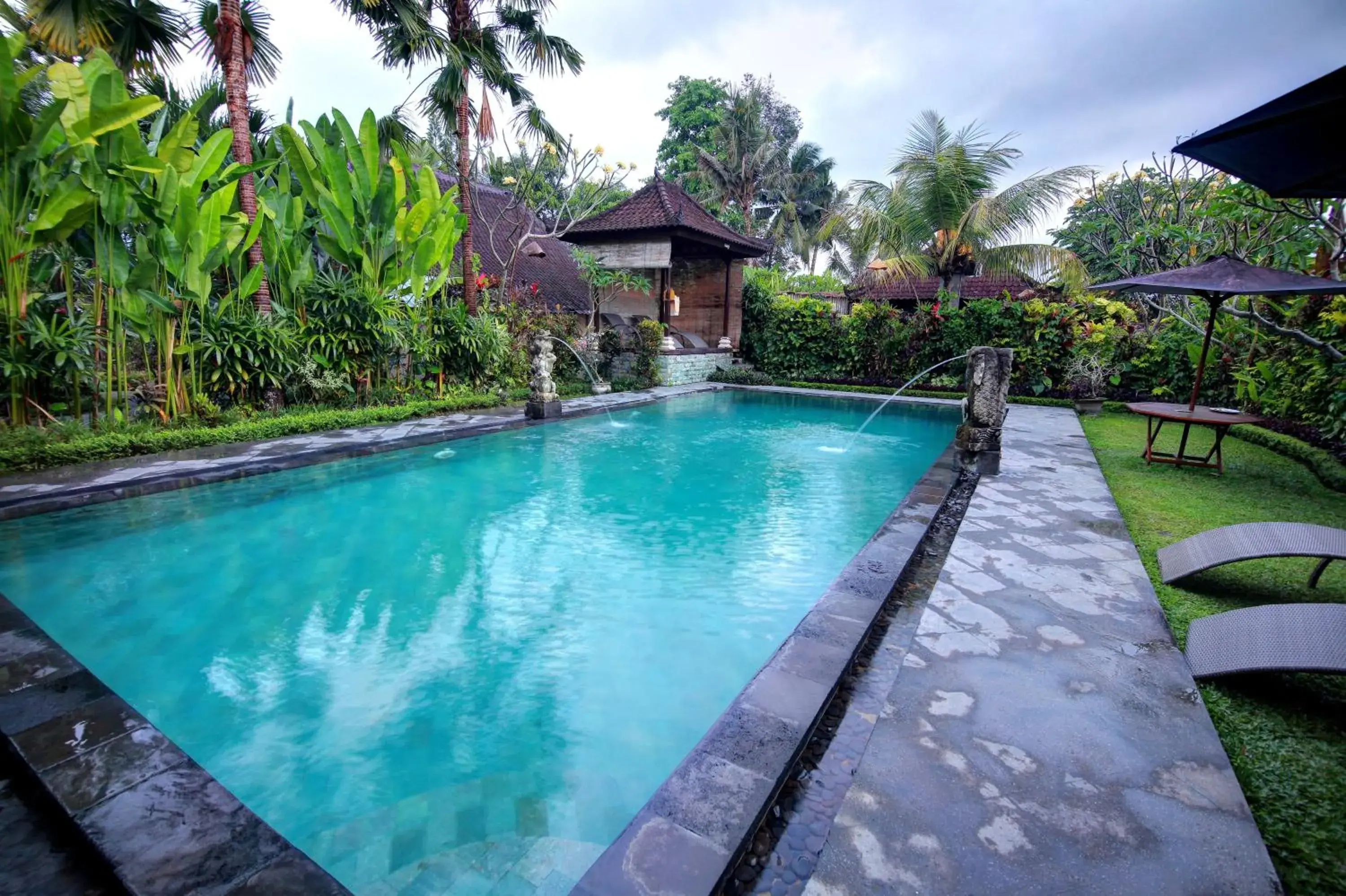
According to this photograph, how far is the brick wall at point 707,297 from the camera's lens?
1762cm

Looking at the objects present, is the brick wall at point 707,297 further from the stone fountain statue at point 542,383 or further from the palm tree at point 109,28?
the palm tree at point 109,28

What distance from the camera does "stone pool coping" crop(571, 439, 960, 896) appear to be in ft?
5.65

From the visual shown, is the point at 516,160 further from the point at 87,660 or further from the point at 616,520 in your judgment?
the point at 87,660

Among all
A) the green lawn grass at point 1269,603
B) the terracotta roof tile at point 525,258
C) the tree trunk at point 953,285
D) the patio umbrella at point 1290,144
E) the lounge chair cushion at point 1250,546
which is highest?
the terracotta roof tile at point 525,258

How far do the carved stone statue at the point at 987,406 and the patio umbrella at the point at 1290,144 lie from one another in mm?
3359

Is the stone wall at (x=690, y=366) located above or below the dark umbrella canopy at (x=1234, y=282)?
below

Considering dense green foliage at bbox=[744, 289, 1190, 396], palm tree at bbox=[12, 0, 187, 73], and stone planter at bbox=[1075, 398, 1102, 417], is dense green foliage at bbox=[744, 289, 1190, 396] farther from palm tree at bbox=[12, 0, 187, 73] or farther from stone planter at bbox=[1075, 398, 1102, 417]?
palm tree at bbox=[12, 0, 187, 73]

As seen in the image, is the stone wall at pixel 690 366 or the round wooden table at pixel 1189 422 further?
the stone wall at pixel 690 366

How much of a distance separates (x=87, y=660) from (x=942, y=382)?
1495 centimetres

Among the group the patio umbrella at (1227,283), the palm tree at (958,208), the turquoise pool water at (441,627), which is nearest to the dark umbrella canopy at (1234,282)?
the patio umbrella at (1227,283)

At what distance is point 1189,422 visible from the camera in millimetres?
6414

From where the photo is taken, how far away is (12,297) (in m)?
6.02

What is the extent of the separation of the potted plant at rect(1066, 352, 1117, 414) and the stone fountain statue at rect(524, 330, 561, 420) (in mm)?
10116

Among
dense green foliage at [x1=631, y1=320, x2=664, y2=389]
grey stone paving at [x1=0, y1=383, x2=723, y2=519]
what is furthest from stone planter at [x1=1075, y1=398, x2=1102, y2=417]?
grey stone paving at [x1=0, y1=383, x2=723, y2=519]
